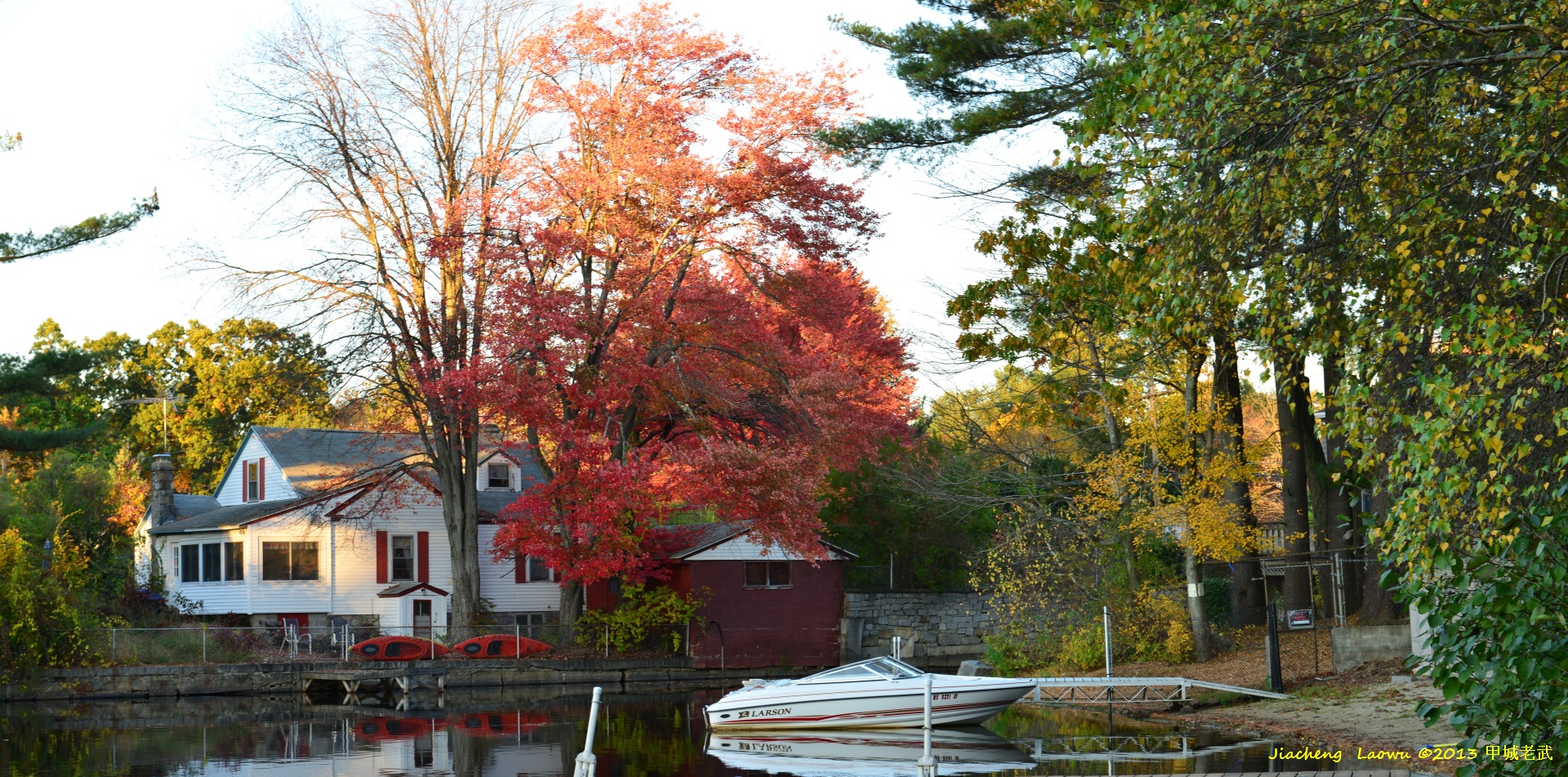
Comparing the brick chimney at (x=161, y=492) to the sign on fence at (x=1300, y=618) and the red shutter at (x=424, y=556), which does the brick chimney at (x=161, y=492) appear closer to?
the red shutter at (x=424, y=556)

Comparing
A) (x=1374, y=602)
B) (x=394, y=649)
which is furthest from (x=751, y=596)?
(x=1374, y=602)

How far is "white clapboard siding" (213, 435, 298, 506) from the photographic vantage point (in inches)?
1592

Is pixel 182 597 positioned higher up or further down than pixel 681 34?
further down

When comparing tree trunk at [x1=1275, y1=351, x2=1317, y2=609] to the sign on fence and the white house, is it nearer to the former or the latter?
the sign on fence

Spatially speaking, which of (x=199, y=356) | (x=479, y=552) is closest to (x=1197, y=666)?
(x=479, y=552)

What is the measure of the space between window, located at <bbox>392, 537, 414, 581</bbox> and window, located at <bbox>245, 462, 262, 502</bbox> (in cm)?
577

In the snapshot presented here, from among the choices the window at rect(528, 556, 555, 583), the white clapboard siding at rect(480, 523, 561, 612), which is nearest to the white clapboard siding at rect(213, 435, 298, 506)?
the white clapboard siding at rect(480, 523, 561, 612)

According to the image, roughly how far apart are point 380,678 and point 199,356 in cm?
3785

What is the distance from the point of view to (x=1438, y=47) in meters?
9.46

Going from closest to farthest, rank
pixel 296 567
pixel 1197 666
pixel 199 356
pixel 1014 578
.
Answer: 1. pixel 1197 666
2. pixel 1014 578
3. pixel 296 567
4. pixel 199 356

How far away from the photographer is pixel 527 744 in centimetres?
2014

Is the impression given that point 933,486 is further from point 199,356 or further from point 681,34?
point 199,356

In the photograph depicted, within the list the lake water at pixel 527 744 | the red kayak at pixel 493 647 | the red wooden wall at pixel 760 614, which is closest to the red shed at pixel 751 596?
the red wooden wall at pixel 760 614

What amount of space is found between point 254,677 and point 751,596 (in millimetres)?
13107
